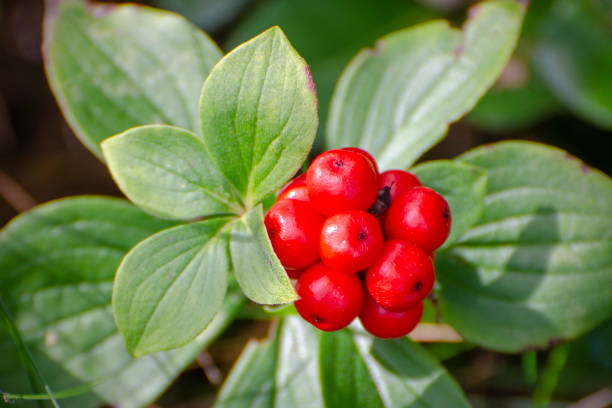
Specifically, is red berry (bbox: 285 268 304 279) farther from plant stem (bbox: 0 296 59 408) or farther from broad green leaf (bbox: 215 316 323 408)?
plant stem (bbox: 0 296 59 408)

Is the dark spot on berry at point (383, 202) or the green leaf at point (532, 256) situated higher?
the dark spot on berry at point (383, 202)

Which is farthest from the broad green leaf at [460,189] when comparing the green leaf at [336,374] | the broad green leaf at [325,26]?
the broad green leaf at [325,26]

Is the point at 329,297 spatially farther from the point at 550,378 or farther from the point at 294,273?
the point at 550,378

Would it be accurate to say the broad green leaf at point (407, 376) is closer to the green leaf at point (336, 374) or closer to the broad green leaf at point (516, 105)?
the green leaf at point (336, 374)

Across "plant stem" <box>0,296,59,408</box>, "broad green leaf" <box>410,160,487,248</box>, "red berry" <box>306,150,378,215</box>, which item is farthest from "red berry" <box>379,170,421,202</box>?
"plant stem" <box>0,296,59,408</box>

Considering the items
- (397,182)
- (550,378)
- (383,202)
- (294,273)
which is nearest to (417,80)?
(397,182)

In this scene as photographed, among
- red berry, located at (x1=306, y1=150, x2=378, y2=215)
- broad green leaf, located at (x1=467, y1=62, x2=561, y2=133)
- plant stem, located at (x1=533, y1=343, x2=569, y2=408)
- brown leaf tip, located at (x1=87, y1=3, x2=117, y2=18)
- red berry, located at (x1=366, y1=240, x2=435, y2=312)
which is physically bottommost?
plant stem, located at (x1=533, y1=343, x2=569, y2=408)

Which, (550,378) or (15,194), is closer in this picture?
(550,378)

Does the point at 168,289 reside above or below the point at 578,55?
above
